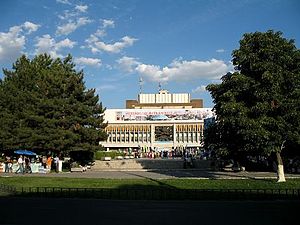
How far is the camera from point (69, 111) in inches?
1540

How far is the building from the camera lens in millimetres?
118875

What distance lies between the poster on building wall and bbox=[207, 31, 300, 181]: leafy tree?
93527 millimetres

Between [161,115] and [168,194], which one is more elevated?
[161,115]

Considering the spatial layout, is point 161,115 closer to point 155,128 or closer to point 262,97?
point 155,128

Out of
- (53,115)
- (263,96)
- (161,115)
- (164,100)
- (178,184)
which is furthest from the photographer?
(164,100)

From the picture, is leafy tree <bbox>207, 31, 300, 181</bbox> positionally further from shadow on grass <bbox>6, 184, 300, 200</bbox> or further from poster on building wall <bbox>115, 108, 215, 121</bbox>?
poster on building wall <bbox>115, 108, 215, 121</bbox>

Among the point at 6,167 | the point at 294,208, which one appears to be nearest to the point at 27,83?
the point at 6,167

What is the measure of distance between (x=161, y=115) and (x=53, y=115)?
8181 centimetres

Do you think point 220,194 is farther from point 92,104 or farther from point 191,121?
point 191,121

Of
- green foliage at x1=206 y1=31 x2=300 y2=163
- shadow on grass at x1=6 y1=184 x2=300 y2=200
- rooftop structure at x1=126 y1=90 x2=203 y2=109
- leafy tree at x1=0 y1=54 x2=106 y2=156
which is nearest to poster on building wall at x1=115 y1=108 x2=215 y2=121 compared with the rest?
rooftop structure at x1=126 y1=90 x2=203 y2=109

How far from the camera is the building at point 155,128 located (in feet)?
390

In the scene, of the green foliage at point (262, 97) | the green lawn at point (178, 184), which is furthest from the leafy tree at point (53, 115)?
the green foliage at point (262, 97)

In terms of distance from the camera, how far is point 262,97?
22797 millimetres

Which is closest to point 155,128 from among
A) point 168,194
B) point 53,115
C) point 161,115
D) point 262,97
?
point 161,115
